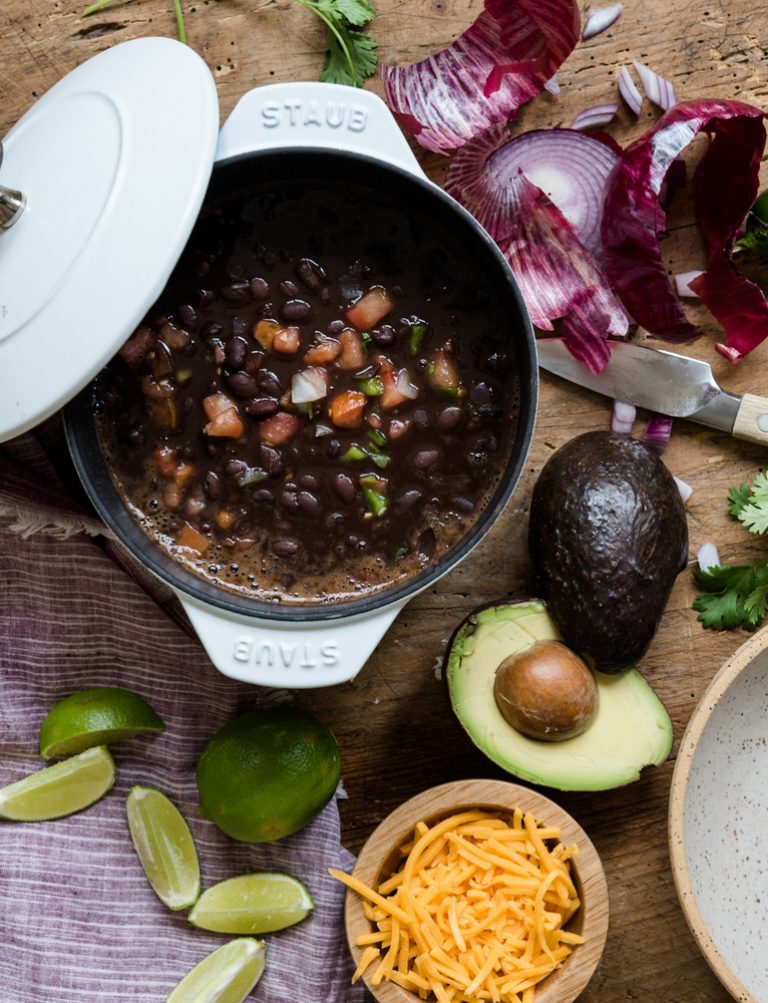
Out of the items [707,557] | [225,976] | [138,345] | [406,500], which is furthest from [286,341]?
[225,976]

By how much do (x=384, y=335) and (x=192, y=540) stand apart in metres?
0.60

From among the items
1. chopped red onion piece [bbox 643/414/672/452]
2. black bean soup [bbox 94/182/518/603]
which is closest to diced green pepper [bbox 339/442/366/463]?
black bean soup [bbox 94/182/518/603]

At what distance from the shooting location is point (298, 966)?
2.43 metres

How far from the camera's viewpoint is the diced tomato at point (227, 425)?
→ 2.19 meters

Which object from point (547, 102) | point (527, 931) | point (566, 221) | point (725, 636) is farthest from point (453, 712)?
point (547, 102)

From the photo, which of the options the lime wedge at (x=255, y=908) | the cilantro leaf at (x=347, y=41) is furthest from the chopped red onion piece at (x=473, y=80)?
the lime wedge at (x=255, y=908)

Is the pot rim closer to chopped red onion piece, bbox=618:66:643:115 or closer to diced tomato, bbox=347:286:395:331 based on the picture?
diced tomato, bbox=347:286:395:331

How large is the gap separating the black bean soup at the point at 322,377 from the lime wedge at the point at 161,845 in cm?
70

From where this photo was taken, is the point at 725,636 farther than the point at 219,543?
Yes

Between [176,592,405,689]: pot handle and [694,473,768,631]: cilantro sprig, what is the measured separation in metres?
0.80

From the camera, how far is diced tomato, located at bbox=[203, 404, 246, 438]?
7.18 feet

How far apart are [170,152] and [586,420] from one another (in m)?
1.13

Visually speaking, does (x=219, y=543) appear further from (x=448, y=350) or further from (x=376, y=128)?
(x=376, y=128)

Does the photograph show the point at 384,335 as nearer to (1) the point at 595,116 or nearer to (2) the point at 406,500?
(2) the point at 406,500
